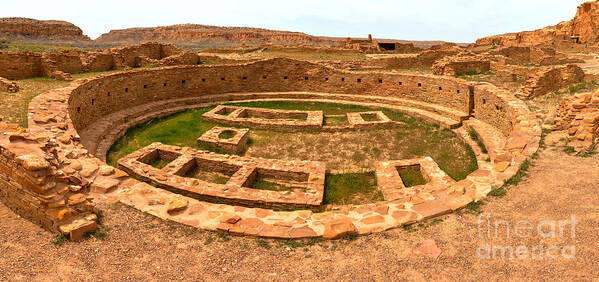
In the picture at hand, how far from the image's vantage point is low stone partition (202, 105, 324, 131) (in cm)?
1359

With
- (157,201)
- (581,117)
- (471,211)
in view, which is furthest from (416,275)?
(581,117)

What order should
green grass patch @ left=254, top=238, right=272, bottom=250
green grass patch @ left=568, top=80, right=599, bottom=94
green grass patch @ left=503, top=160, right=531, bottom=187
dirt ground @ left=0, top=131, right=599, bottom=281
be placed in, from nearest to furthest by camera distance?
dirt ground @ left=0, top=131, right=599, bottom=281 → green grass patch @ left=254, top=238, right=272, bottom=250 → green grass patch @ left=503, top=160, right=531, bottom=187 → green grass patch @ left=568, top=80, right=599, bottom=94

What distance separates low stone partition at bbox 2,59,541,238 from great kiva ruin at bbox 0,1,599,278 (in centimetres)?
5

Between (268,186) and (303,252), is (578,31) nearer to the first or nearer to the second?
(268,186)

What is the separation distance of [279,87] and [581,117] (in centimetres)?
1528

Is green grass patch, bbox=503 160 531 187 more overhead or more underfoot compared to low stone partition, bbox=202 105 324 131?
more underfoot

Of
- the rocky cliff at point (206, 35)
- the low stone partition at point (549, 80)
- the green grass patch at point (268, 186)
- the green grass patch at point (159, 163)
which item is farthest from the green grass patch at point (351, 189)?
the rocky cliff at point (206, 35)

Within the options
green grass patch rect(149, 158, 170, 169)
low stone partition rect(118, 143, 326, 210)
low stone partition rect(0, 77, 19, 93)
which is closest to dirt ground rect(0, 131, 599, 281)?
low stone partition rect(118, 143, 326, 210)

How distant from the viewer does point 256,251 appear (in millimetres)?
4602

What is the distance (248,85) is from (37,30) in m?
54.3

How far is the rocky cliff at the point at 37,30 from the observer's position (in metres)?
49.1

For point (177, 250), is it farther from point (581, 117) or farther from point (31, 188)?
point (581, 117)

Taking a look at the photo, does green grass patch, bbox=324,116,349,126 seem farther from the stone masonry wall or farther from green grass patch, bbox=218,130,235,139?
the stone masonry wall

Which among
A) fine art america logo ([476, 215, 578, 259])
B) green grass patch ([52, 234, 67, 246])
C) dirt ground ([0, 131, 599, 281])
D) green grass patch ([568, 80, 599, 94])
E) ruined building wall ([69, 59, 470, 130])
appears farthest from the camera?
ruined building wall ([69, 59, 470, 130])
